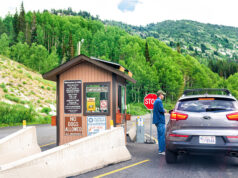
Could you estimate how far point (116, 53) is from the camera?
105812 mm

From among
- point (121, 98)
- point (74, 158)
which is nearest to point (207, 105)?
point (74, 158)

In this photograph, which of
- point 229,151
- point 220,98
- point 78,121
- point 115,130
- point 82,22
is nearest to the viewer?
point 229,151

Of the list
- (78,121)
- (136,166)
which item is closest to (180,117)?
(136,166)

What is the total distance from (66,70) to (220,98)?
632 centimetres

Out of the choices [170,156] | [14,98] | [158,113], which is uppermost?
[14,98]

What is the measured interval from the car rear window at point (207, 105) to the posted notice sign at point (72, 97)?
195 inches

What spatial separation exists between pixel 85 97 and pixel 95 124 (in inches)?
42.7

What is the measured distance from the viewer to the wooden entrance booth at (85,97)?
11195mm

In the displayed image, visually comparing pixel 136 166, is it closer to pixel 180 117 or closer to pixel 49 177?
pixel 180 117

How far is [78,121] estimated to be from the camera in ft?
37.3

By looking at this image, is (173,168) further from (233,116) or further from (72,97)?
(72,97)

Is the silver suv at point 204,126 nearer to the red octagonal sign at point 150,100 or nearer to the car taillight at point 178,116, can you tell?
the car taillight at point 178,116

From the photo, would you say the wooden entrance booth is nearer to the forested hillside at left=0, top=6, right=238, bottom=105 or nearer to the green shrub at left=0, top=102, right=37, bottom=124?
the green shrub at left=0, top=102, right=37, bottom=124

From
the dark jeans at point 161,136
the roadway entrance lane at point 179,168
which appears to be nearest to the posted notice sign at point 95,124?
the roadway entrance lane at point 179,168
